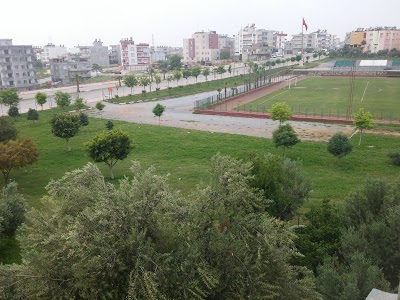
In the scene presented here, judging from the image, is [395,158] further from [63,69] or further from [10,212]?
[63,69]

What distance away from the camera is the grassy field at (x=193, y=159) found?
1847 cm

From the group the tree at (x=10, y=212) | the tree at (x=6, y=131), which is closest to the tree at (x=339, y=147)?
the tree at (x=10, y=212)

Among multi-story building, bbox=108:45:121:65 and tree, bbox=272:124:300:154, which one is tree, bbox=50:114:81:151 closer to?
tree, bbox=272:124:300:154

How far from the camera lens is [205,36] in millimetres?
124688

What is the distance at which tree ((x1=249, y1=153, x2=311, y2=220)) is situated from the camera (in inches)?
505

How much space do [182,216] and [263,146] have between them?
1690 centimetres

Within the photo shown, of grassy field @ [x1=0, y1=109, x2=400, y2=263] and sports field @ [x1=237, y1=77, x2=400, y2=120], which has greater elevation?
sports field @ [x1=237, y1=77, x2=400, y2=120]

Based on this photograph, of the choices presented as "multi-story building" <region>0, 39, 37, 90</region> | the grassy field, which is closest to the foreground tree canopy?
the grassy field

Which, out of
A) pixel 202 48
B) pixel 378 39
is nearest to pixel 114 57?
pixel 202 48

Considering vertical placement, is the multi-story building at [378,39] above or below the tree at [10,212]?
above

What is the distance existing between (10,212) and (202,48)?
118 meters

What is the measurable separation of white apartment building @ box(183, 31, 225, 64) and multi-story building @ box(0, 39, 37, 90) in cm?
6617

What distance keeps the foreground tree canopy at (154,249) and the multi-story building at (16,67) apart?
61224 millimetres

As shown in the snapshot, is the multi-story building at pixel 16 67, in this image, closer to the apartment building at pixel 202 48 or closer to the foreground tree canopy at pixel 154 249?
the foreground tree canopy at pixel 154 249
